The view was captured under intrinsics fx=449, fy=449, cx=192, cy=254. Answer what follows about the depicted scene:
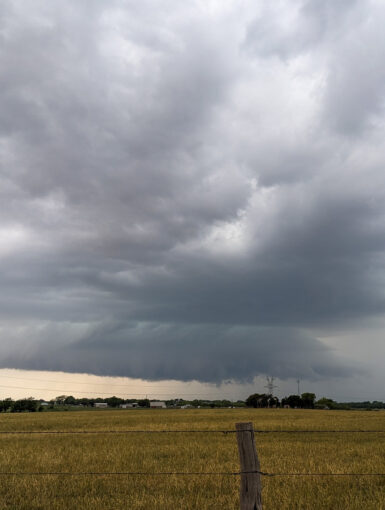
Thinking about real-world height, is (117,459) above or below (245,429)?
below

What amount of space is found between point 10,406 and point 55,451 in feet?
427

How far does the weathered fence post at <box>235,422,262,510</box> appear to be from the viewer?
23.4ft

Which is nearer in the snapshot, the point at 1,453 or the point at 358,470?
the point at 358,470

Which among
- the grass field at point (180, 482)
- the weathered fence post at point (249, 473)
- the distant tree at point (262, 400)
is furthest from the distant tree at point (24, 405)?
the weathered fence post at point (249, 473)

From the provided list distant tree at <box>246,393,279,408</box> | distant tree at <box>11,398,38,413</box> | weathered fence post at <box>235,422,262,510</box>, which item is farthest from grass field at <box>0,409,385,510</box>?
distant tree at <box>246,393,279,408</box>

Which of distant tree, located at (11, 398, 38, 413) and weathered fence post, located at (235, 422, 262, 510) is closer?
weathered fence post, located at (235, 422, 262, 510)

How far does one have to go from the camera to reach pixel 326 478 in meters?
14.7

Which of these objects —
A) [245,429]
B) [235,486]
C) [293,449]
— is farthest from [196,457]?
[245,429]

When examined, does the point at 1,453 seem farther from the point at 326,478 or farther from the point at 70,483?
the point at 326,478

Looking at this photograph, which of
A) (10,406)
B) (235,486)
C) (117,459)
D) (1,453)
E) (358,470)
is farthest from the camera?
(10,406)

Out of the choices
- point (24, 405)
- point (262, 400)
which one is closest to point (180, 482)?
point (24, 405)

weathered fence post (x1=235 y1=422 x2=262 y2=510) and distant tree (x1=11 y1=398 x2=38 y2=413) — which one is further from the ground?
weathered fence post (x1=235 y1=422 x2=262 y2=510)

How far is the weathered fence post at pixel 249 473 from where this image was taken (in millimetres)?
7121

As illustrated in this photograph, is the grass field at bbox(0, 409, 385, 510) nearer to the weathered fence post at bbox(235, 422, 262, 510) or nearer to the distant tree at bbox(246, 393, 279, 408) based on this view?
the weathered fence post at bbox(235, 422, 262, 510)
